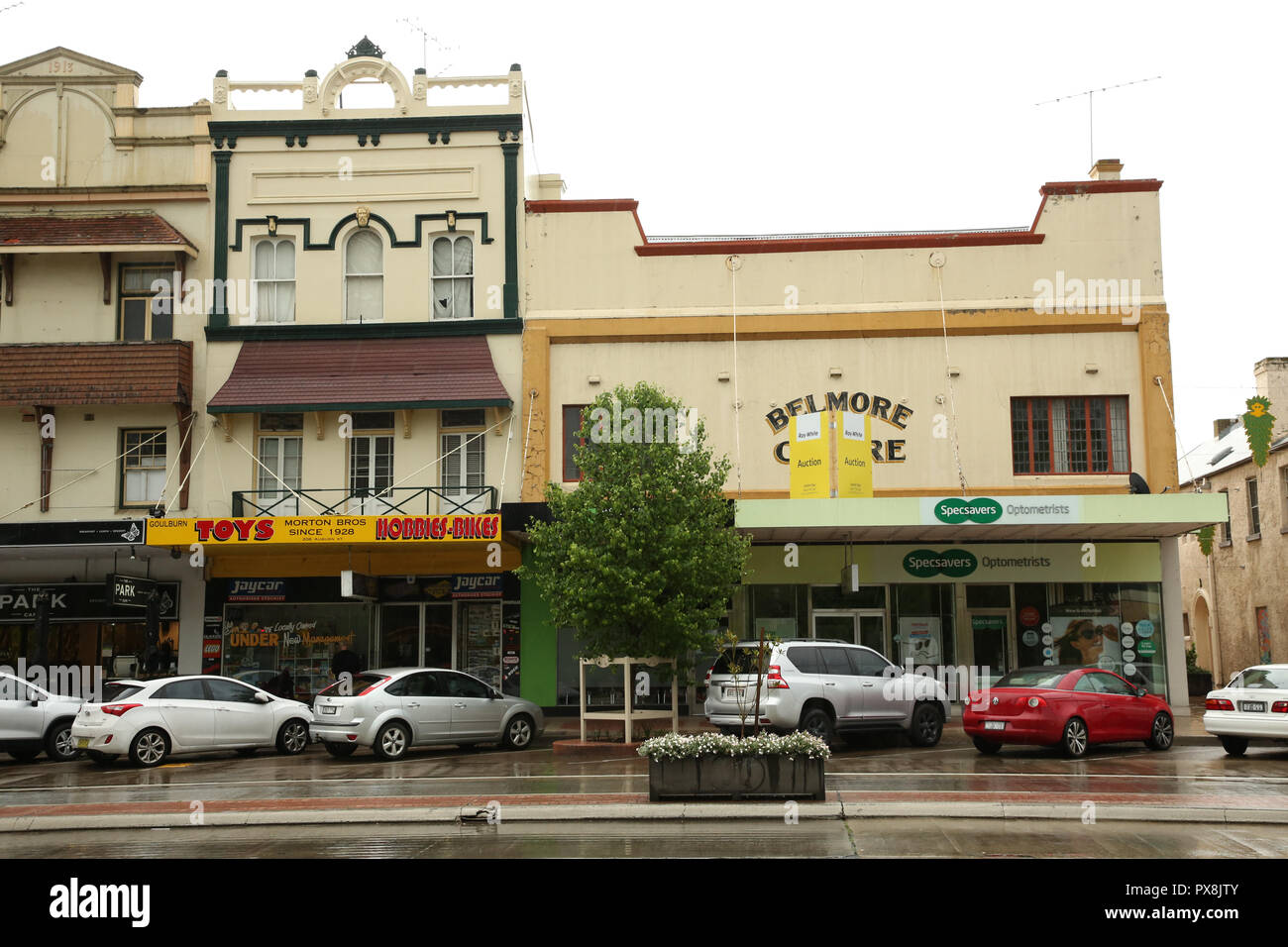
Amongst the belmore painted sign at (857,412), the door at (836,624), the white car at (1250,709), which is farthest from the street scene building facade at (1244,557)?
the white car at (1250,709)

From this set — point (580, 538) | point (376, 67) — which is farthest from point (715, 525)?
point (376, 67)

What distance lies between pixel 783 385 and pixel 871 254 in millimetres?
3407

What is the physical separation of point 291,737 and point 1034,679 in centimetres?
1199

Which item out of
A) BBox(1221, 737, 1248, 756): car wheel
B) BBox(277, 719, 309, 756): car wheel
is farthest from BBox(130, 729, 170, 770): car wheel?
BBox(1221, 737, 1248, 756): car wheel

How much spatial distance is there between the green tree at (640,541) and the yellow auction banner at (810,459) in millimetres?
2286

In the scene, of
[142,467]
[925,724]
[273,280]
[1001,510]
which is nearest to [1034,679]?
[925,724]

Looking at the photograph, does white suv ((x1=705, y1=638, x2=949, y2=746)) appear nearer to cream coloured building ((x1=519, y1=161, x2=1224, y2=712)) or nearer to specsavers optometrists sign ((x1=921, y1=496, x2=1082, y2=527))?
specsavers optometrists sign ((x1=921, y1=496, x2=1082, y2=527))

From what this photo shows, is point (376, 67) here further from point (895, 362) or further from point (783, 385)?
point (895, 362)

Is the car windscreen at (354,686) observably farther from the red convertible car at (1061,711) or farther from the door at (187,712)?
the red convertible car at (1061,711)

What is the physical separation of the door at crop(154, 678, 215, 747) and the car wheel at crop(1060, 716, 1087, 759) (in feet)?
42.7

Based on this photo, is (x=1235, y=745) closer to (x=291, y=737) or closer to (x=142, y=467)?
(x=291, y=737)

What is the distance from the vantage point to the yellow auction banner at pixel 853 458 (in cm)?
2183

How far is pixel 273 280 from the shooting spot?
84.5 feet

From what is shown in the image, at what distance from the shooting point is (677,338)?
82.4 ft
